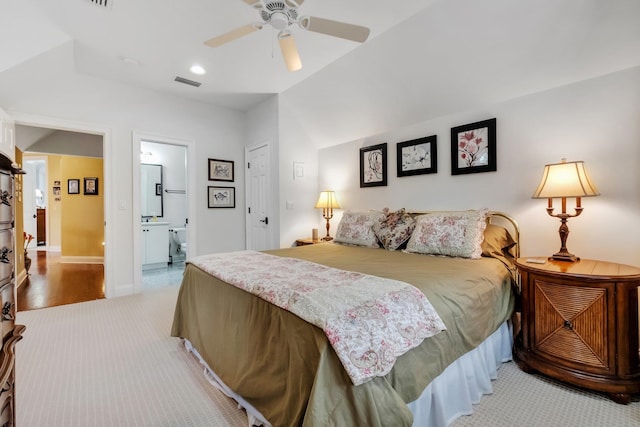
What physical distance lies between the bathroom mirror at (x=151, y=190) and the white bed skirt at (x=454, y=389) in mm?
4995

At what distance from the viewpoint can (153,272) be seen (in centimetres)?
524

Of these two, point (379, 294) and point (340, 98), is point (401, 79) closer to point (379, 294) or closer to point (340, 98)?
point (340, 98)

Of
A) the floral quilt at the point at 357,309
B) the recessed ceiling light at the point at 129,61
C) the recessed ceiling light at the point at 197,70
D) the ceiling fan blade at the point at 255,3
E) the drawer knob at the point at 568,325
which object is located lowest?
the drawer knob at the point at 568,325

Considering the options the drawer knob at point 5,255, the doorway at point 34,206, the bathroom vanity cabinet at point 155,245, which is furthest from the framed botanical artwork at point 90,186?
the drawer knob at point 5,255

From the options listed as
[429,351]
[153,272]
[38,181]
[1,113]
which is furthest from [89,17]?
[38,181]

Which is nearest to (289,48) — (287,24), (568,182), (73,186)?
(287,24)

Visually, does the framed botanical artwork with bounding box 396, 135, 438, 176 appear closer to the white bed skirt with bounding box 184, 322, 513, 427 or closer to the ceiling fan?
the ceiling fan

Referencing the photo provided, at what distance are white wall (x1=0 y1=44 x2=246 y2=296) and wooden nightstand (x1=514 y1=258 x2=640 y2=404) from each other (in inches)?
158

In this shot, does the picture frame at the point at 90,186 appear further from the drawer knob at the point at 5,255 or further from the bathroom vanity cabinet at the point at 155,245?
the drawer knob at the point at 5,255

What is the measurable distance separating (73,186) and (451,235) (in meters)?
7.26

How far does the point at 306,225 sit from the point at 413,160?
185 cm

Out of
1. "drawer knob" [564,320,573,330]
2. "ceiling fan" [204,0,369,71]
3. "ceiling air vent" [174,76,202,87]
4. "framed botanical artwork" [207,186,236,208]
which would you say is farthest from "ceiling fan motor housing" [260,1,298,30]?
"framed botanical artwork" [207,186,236,208]

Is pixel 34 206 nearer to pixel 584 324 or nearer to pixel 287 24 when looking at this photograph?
pixel 287 24

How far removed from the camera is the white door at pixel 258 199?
434cm
